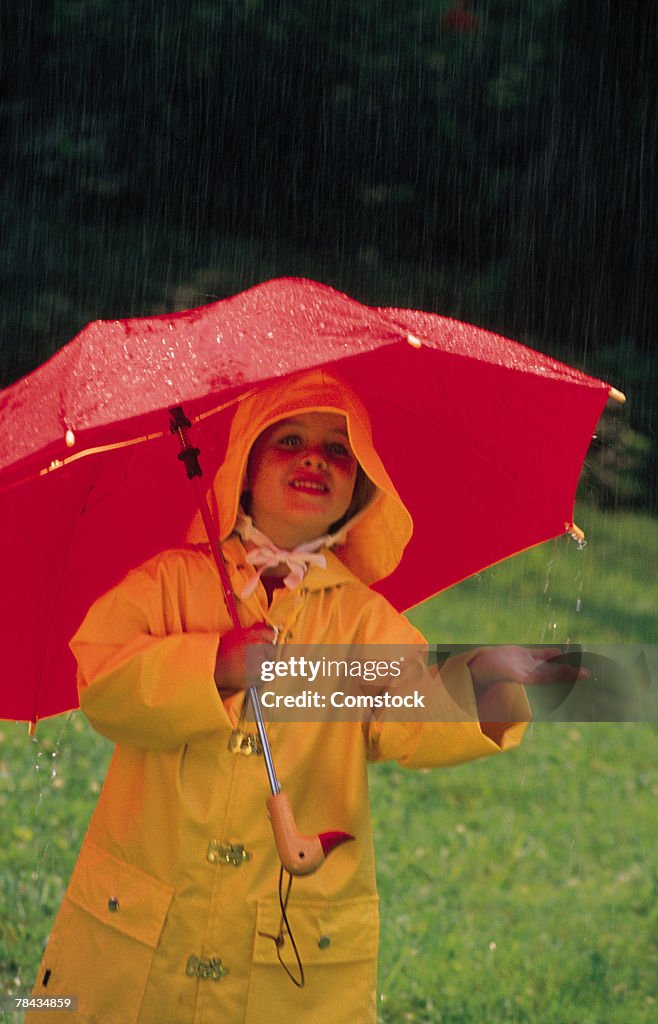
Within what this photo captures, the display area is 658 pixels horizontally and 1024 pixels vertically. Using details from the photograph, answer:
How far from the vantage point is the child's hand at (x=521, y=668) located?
95.8 inches

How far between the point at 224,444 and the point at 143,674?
2.40ft

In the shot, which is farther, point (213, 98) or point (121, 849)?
point (213, 98)

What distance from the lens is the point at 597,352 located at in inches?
437

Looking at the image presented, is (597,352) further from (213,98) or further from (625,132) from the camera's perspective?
(213,98)

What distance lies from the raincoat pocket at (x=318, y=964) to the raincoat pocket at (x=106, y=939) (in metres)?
0.20

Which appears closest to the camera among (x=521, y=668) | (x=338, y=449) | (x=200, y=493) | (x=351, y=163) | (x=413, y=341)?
(x=413, y=341)

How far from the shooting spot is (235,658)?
2.56 m

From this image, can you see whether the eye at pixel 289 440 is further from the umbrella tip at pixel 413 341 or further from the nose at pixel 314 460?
the umbrella tip at pixel 413 341

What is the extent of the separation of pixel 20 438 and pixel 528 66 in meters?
9.64

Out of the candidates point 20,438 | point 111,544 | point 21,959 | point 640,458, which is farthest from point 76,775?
point 640,458

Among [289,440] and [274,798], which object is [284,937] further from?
[289,440]

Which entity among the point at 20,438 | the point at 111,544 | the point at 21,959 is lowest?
the point at 21,959

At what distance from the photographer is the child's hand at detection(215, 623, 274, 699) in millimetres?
2555

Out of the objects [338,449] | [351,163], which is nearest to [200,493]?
[338,449]
